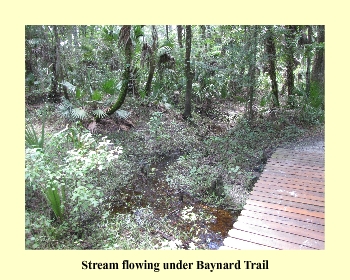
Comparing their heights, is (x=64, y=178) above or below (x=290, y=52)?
below

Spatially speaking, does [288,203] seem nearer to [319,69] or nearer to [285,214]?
[285,214]

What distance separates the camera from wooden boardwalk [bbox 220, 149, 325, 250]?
349 centimetres

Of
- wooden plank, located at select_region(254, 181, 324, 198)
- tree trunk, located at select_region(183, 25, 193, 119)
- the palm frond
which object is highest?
the palm frond

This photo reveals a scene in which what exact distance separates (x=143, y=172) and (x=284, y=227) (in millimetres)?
3123

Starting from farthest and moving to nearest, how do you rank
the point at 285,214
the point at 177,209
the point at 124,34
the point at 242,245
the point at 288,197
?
the point at 124,34 < the point at 177,209 < the point at 288,197 < the point at 285,214 < the point at 242,245

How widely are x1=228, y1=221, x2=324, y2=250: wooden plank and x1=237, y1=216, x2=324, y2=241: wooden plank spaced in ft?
0.17

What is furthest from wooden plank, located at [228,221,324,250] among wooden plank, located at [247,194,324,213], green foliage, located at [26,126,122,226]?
green foliage, located at [26,126,122,226]

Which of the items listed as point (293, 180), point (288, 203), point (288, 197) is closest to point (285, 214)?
point (288, 203)

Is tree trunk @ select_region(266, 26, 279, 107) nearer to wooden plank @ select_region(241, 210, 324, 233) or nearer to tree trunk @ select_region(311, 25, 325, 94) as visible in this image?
tree trunk @ select_region(311, 25, 325, 94)

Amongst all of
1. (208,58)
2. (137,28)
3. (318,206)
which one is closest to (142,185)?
(318,206)

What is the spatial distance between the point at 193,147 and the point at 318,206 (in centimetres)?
358

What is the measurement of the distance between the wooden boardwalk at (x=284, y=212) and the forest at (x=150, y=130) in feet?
1.90

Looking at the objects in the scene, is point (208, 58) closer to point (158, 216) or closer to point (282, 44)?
point (282, 44)

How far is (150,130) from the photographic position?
7461mm
